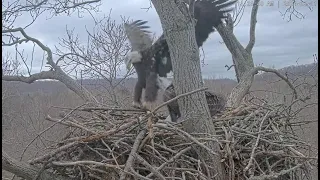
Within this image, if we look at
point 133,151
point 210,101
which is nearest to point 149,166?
point 133,151

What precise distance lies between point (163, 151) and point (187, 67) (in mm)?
581

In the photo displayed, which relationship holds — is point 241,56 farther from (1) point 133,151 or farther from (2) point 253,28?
(1) point 133,151

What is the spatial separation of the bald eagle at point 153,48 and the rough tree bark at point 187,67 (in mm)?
840

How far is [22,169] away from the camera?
289 cm

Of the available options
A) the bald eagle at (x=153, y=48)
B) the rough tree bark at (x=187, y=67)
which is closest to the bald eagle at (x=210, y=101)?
the bald eagle at (x=153, y=48)

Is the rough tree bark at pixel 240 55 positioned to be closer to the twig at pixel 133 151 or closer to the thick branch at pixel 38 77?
the thick branch at pixel 38 77

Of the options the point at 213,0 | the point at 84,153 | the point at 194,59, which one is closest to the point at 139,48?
the point at 213,0

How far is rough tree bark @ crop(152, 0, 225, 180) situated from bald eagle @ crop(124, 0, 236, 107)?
84 cm

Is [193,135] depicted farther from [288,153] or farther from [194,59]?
[288,153]

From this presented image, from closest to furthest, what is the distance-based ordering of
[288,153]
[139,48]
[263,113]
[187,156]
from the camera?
[187,156] < [288,153] < [263,113] < [139,48]

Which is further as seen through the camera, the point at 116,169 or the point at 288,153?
the point at 288,153

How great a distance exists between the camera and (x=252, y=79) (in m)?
4.86

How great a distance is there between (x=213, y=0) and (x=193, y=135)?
5.18ft

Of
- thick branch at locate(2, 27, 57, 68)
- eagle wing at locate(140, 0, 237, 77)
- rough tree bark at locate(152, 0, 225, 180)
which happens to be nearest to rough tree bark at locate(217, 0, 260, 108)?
eagle wing at locate(140, 0, 237, 77)
